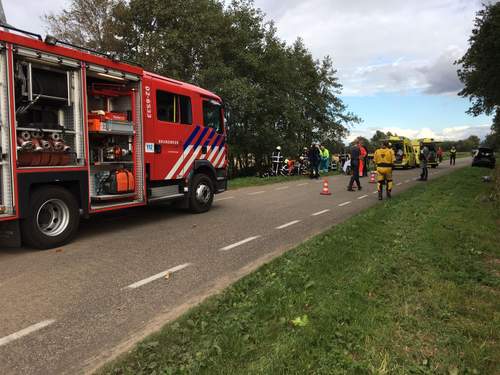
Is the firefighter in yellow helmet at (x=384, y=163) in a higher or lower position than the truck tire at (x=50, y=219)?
higher

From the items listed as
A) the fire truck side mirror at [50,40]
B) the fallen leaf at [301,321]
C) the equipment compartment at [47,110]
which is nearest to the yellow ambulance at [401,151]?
the equipment compartment at [47,110]

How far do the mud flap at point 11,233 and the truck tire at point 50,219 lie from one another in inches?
4.7

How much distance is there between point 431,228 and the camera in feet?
23.8

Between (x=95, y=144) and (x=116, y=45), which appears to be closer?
(x=95, y=144)

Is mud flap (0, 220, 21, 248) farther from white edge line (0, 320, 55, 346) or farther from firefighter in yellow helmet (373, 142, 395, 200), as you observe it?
firefighter in yellow helmet (373, 142, 395, 200)

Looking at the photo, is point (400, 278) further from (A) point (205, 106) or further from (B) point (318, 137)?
(B) point (318, 137)

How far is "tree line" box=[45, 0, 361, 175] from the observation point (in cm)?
2134

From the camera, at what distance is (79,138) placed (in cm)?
707

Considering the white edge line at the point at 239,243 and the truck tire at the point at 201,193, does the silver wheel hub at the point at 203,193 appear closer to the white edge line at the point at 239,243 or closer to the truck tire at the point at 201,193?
the truck tire at the point at 201,193

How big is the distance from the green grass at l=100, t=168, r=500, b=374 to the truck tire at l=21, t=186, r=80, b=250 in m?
3.65

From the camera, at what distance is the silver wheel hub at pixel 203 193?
1014cm

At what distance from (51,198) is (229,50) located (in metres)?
20.0

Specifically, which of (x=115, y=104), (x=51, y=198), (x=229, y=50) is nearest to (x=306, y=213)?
(x=115, y=104)

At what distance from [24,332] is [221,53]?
22.6 metres
